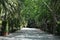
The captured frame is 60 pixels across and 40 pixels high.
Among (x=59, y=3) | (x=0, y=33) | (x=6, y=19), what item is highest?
(x=59, y=3)

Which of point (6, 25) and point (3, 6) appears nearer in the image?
point (3, 6)

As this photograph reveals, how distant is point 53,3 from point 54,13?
7.27 ft

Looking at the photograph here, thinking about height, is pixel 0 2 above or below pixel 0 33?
above

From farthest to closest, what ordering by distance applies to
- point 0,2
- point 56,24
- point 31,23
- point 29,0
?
point 31,23, point 29,0, point 56,24, point 0,2

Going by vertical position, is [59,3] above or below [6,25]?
above

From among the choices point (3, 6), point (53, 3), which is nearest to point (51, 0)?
point (53, 3)

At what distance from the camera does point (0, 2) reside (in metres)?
20.4

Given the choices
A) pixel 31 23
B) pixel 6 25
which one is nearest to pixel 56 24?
pixel 6 25

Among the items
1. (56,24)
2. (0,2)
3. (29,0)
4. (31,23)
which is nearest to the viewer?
(0,2)

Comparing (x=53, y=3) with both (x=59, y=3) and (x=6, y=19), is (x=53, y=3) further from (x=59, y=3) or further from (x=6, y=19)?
(x=6, y=19)

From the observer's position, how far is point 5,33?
1272 inches

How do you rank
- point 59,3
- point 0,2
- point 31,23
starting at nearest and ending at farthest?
point 0,2 → point 59,3 → point 31,23

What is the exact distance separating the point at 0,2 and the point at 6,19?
38.6 feet

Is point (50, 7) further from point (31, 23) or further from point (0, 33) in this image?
point (31, 23)
